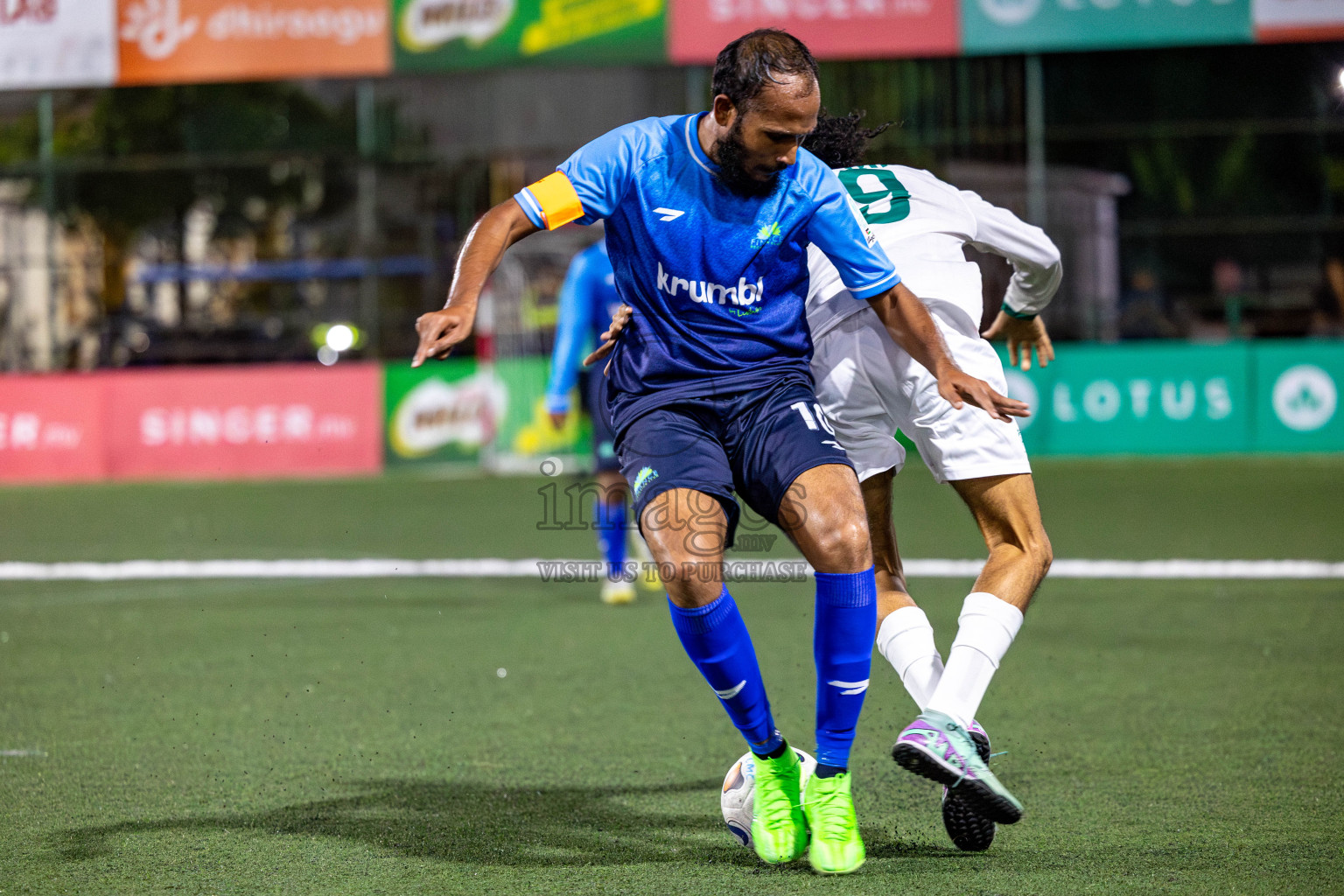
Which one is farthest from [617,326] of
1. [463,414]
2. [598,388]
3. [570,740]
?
[463,414]

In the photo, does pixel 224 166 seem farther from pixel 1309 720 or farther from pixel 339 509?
pixel 1309 720

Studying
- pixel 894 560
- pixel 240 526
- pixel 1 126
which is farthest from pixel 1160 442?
pixel 1 126

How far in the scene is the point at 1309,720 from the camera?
5.36m

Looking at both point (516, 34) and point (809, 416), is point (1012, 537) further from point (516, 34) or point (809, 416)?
point (516, 34)

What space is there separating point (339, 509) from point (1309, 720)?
1020cm

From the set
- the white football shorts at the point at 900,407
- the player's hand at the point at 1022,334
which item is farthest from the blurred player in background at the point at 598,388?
the white football shorts at the point at 900,407

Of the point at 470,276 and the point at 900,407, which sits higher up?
the point at 470,276

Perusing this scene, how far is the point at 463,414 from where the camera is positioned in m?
18.4

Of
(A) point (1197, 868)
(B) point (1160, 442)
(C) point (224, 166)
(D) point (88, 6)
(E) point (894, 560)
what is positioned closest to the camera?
(A) point (1197, 868)

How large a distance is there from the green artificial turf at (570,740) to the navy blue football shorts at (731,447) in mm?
947

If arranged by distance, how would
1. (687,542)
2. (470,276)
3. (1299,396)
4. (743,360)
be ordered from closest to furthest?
(470,276) → (687,542) → (743,360) → (1299,396)

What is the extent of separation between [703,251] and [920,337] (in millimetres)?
625

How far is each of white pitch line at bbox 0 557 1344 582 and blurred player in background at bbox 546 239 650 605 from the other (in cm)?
108

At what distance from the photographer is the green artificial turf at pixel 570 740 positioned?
12.6ft
